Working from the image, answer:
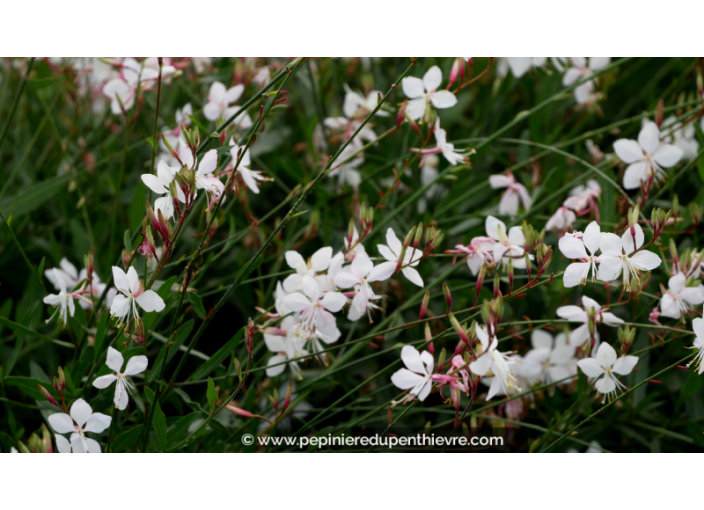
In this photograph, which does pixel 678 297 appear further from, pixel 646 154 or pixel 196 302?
pixel 196 302

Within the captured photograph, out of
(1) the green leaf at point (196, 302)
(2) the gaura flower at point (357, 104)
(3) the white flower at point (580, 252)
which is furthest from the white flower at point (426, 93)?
(1) the green leaf at point (196, 302)

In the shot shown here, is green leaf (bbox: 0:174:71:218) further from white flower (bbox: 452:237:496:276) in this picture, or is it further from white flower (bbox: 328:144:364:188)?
white flower (bbox: 452:237:496:276)

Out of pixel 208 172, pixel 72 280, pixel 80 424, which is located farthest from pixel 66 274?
pixel 208 172

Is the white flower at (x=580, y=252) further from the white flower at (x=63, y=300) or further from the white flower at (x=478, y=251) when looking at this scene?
the white flower at (x=63, y=300)

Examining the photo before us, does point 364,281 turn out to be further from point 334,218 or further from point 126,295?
point 334,218

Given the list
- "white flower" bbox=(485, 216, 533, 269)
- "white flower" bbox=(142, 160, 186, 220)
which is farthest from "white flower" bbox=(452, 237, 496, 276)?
"white flower" bbox=(142, 160, 186, 220)

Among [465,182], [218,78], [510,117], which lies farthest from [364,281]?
[510,117]
